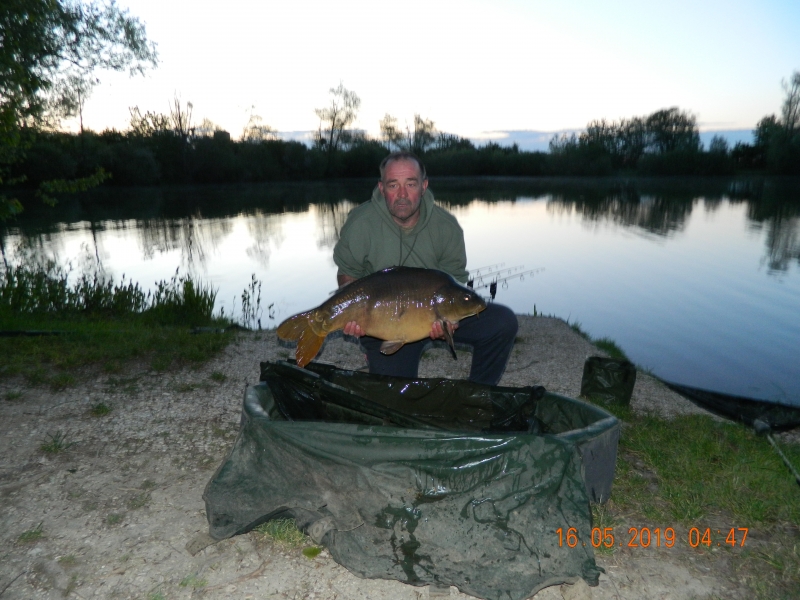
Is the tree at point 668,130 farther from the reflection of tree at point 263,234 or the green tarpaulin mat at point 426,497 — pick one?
the green tarpaulin mat at point 426,497

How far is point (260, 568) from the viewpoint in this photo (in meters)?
1.72

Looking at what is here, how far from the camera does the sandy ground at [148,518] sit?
1638 mm

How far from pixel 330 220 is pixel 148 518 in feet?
55.2

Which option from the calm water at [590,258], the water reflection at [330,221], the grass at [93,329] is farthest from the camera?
the water reflection at [330,221]

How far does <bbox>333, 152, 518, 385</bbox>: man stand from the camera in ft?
8.80

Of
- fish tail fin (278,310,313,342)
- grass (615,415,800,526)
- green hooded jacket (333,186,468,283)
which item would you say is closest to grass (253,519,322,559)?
fish tail fin (278,310,313,342)

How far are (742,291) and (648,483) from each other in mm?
7304

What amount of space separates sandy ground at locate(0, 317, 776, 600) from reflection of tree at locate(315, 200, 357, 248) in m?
8.10

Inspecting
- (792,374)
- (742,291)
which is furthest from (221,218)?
(792,374)

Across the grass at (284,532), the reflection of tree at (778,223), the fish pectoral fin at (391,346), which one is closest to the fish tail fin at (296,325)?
the fish pectoral fin at (391,346)

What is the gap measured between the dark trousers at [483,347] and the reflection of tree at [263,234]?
843cm

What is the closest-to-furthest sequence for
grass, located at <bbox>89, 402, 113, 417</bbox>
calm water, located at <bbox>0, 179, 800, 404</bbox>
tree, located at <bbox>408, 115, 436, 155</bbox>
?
grass, located at <bbox>89, 402, 113, 417</bbox>, calm water, located at <bbox>0, 179, 800, 404</bbox>, tree, located at <bbox>408, 115, 436, 155</bbox>

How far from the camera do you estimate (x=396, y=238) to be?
112 inches

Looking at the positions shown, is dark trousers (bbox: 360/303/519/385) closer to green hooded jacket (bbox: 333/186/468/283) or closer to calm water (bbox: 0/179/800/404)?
green hooded jacket (bbox: 333/186/468/283)
